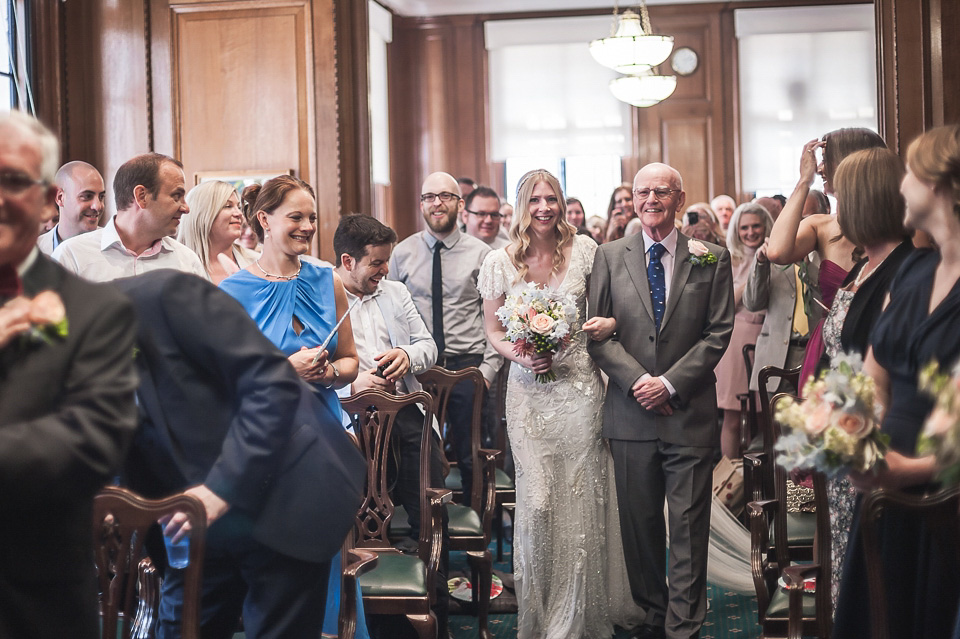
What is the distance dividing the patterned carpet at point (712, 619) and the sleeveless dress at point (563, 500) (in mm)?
278

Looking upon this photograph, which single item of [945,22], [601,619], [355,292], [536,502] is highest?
[945,22]

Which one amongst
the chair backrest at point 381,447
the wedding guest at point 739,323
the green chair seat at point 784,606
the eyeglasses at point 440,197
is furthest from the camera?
the wedding guest at point 739,323

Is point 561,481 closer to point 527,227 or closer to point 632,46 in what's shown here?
point 527,227

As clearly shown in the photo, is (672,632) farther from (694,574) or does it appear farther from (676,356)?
(676,356)

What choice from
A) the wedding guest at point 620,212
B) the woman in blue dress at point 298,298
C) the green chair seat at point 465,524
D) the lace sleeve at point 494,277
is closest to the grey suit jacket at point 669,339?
the lace sleeve at point 494,277

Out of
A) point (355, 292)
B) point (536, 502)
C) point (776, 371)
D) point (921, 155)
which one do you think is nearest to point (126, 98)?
A: point (355, 292)

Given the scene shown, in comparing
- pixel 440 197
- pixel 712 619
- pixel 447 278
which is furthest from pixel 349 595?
pixel 440 197

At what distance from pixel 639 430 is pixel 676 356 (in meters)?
0.37

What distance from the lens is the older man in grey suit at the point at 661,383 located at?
448cm

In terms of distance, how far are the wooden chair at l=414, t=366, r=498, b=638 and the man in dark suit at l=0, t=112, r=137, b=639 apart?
8.37ft

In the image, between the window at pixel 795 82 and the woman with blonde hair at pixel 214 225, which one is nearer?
the woman with blonde hair at pixel 214 225

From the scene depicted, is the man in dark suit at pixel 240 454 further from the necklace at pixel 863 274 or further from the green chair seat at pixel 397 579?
the necklace at pixel 863 274

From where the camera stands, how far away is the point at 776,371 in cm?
434

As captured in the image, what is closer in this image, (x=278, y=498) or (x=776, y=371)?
(x=278, y=498)
